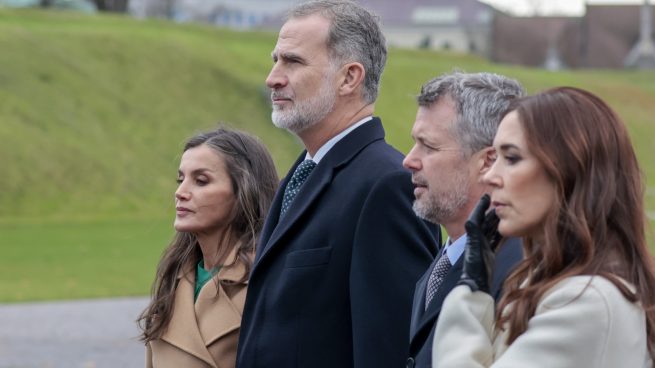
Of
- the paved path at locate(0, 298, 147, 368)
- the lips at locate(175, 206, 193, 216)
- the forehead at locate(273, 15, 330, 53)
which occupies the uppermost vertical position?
the forehead at locate(273, 15, 330, 53)

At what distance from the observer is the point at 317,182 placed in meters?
4.43

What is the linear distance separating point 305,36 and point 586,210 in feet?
6.07

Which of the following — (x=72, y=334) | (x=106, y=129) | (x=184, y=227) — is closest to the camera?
(x=184, y=227)

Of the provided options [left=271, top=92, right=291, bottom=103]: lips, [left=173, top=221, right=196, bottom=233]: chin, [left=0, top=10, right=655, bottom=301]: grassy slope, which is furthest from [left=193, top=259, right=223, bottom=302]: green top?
[left=0, top=10, right=655, bottom=301]: grassy slope

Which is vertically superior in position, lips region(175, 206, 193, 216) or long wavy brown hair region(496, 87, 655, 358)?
long wavy brown hair region(496, 87, 655, 358)

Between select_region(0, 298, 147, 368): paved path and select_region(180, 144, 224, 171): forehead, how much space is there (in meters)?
5.41

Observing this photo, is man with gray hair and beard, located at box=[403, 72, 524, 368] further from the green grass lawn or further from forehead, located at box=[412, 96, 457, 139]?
the green grass lawn

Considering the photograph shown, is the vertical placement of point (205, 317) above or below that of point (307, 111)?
below

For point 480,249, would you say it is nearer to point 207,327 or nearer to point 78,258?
point 207,327

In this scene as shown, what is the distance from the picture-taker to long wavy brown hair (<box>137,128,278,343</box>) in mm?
4887

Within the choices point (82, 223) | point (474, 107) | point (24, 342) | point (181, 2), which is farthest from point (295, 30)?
point (181, 2)

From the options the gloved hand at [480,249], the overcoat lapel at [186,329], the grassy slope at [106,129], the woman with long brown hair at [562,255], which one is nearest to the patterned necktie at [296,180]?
the overcoat lapel at [186,329]

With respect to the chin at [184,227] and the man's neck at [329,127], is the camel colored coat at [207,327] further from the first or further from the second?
the man's neck at [329,127]

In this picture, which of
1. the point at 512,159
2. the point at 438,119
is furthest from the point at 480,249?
the point at 438,119
